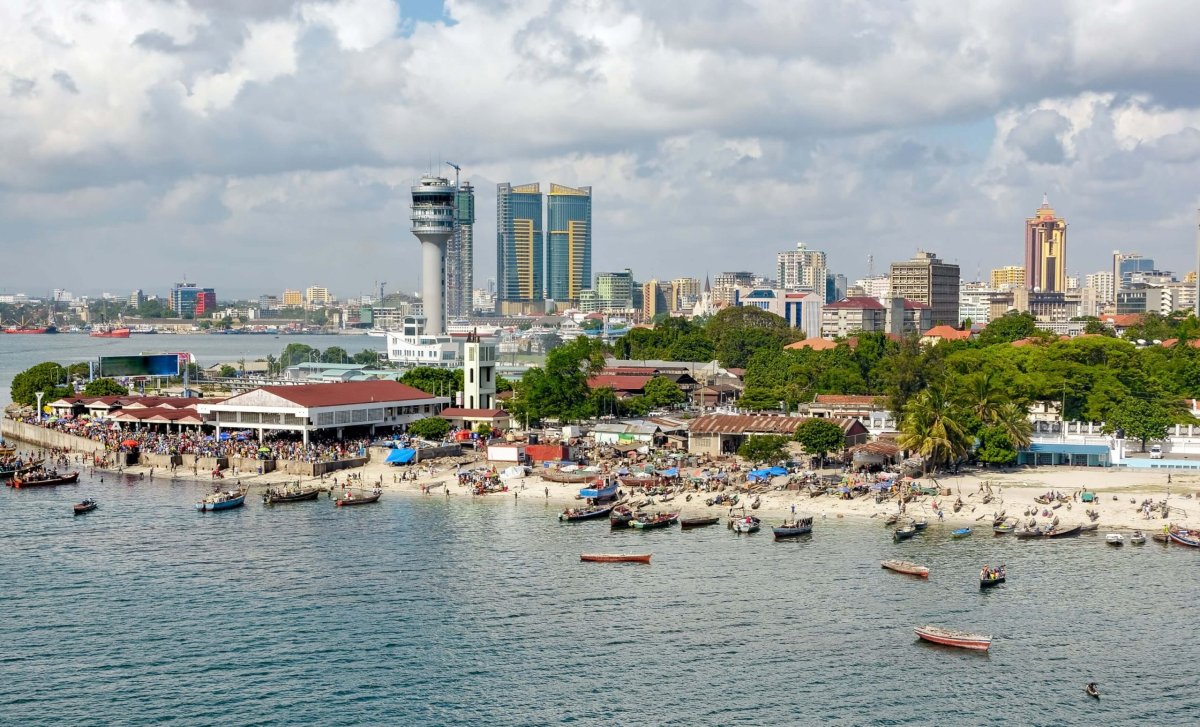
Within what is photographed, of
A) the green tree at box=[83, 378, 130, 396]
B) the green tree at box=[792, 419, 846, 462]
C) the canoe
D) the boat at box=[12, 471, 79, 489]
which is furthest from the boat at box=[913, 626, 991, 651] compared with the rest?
the green tree at box=[83, 378, 130, 396]

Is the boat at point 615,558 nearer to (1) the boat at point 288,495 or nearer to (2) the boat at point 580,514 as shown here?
(2) the boat at point 580,514

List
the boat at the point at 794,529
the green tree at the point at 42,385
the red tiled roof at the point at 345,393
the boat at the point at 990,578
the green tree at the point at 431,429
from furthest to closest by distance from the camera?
the green tree at the point at 42,385 → the green tree at the point at 431,429 → the red tiled roof at the point at 345,393 → the boat at the point at 794,529 → the boat at the point at 990,578

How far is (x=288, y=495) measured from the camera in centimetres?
7050

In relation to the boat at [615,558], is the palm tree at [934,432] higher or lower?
higher

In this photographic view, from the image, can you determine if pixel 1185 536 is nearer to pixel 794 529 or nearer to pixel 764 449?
pixel 794 529

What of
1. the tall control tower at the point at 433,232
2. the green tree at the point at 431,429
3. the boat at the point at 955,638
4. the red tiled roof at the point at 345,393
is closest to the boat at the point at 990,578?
the boat at the point at 955,638

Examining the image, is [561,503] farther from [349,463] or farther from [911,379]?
[911,379]

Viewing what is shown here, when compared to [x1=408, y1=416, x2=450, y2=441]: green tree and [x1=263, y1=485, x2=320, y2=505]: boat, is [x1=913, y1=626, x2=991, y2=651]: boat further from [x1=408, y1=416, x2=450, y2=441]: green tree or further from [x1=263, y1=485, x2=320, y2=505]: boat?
[x1=408, y1=416, x2=450, y2=441]: green tree

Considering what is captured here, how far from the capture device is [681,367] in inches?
5389

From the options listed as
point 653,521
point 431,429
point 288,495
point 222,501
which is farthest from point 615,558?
point 431,429

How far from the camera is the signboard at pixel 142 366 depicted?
120 m

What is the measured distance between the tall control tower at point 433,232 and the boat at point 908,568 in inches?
4961

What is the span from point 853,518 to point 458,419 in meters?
36.1

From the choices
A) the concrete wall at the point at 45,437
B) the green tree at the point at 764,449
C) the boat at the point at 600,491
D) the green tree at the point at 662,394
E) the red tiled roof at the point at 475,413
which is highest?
the green tree at the point at 662,394
